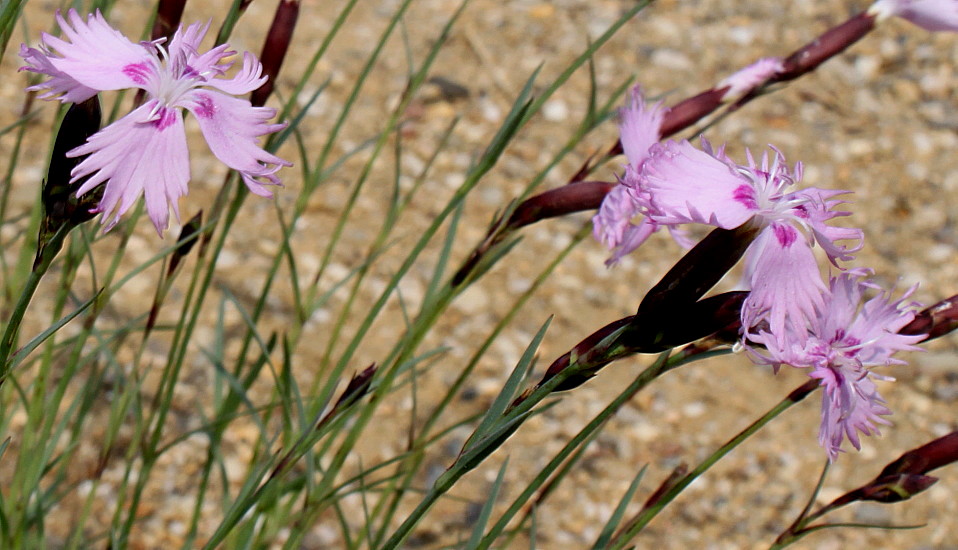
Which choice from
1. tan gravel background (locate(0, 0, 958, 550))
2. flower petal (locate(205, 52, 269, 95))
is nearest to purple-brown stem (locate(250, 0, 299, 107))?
flower petal (locate(205, 52, 269, 95))

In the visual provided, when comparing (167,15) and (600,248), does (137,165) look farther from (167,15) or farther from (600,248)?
(600,248)

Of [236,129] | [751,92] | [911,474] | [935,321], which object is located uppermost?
[236,129]

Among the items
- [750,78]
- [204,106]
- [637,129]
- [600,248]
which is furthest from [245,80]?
[600,248]

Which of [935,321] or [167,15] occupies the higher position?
[167,15]

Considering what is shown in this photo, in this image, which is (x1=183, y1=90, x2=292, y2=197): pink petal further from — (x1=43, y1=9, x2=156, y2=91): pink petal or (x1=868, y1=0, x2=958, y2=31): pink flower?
(x1=868, y1=0, x2=958, y2=31): pink flower

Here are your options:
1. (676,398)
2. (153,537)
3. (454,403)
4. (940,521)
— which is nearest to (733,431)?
(676,398)

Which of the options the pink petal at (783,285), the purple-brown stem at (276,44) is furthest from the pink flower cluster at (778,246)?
the purple-brown stem at (276,44)

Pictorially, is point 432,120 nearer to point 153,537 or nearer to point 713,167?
point 153,537

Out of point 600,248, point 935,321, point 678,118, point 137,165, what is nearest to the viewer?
point 137,165
